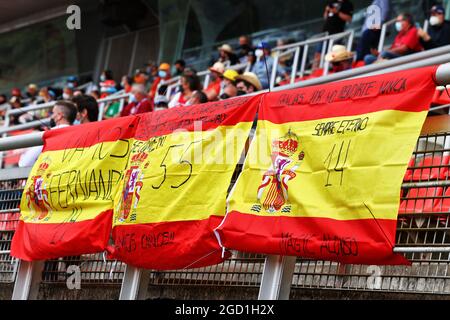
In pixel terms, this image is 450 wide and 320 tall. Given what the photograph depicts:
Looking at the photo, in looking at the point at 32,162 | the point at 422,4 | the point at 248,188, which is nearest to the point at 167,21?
the point at 422,4

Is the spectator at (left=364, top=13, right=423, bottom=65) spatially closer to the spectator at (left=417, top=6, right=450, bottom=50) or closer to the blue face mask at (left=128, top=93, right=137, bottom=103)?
the spectator at (left=417, top=6, right=450, bottom=50)

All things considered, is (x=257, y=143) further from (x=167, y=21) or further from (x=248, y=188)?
(x=167, y=21)

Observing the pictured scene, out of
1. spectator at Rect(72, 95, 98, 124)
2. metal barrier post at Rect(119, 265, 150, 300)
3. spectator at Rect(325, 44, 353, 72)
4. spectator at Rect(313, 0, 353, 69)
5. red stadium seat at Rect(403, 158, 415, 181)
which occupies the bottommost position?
metal barrier post at Rect(119, 265, 150, 300)

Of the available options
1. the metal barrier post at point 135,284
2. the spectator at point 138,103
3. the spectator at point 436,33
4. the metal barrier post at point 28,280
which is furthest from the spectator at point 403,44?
the metal barrier post at point 135,284

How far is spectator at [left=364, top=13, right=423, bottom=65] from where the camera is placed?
12156 mm

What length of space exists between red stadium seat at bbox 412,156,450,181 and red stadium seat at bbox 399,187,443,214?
7cm

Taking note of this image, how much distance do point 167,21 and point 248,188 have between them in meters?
18.6

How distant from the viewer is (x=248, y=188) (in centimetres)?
552

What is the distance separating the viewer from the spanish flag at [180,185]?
5766 millimetres

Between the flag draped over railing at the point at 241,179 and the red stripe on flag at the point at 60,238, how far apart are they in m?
0.01

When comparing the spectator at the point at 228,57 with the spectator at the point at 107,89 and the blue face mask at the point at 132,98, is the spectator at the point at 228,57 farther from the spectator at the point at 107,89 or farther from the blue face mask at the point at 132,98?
the spectator at the point at 107,89

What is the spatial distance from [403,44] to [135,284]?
6886 mm

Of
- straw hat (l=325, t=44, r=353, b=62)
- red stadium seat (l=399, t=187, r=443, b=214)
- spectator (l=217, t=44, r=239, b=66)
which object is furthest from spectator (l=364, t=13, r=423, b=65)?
red stadium seat (l=399, t=187, r=443, b=214)
